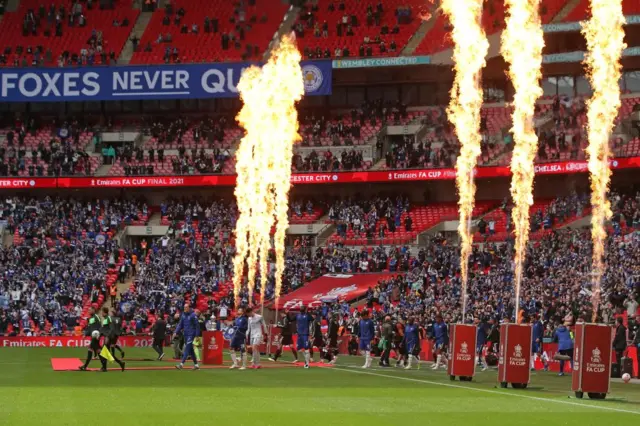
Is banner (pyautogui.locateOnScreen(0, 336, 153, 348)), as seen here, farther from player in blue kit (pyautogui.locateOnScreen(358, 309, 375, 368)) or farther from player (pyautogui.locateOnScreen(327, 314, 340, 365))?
player in blue kit (pyautogui.locateOnScreen(358, 309, 375, 368))

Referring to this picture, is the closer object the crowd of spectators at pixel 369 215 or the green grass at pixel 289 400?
the green grass at pixel 289 400

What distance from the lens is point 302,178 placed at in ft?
217

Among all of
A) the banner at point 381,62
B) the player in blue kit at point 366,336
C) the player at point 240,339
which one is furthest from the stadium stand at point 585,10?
the player at point 240,339

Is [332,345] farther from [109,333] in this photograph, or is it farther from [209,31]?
[209,31]

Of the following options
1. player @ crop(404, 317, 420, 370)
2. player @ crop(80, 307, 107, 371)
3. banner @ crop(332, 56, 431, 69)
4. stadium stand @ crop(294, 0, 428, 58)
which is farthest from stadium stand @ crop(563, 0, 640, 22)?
player @ crop(80, 307, 107, 371)

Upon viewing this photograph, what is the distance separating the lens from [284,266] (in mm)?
60719

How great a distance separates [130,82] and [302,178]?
1284 centimetres

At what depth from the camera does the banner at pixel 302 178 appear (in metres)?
59.5

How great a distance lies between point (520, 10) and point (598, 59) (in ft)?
11.7

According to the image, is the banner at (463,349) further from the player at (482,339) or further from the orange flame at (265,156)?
the orange flame at (265,156)

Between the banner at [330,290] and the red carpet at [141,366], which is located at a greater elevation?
the banner at [330,290]

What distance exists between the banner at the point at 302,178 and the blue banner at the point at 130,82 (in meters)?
5.42

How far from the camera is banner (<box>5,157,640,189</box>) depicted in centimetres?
5951

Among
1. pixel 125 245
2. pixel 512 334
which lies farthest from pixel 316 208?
pixel 512 334
